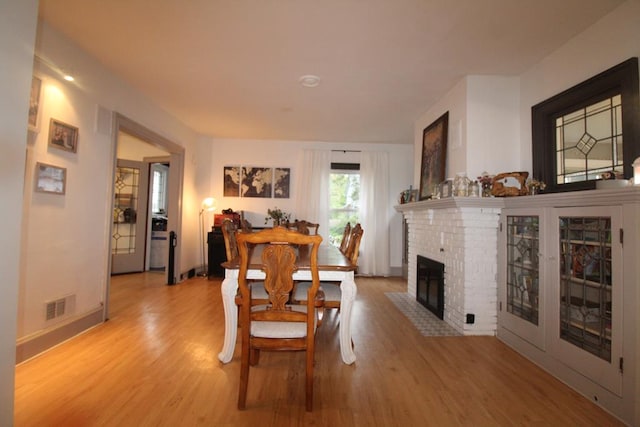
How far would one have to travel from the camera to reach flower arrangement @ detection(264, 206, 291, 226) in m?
5.53

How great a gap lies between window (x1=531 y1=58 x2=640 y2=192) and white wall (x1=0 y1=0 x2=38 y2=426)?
138 inches

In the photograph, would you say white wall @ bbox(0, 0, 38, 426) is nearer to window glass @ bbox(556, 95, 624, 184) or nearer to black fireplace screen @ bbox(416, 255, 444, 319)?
black fireplace screen @ bbox(416, 255, 444, 319)

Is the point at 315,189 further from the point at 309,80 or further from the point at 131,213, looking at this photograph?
the point at 131,213

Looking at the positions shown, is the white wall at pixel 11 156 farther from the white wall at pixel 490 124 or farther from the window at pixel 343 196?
the window at pixel 343 196

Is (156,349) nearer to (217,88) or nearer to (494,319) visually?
(217,88)

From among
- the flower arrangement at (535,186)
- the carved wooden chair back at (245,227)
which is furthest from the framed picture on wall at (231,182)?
the flower arrangement at (535,186)

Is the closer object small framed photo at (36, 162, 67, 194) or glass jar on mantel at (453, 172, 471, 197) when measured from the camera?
small framed photo at (36, 162, 67, 194)

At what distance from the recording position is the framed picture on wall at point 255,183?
5793 millimetres

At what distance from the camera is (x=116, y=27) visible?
235 cm

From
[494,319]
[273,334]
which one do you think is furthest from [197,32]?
[494,319]

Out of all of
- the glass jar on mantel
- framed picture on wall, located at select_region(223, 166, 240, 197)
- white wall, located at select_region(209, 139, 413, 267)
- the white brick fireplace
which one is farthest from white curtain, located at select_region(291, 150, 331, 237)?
the glass jar on mantel

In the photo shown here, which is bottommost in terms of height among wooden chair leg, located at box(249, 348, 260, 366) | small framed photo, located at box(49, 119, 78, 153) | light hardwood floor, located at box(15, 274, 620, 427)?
light hardwood floor, located at box(15, 274, 620, 427)

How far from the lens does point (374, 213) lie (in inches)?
223

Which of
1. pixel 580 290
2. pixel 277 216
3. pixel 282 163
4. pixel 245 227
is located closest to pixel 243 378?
pixel 245 227
